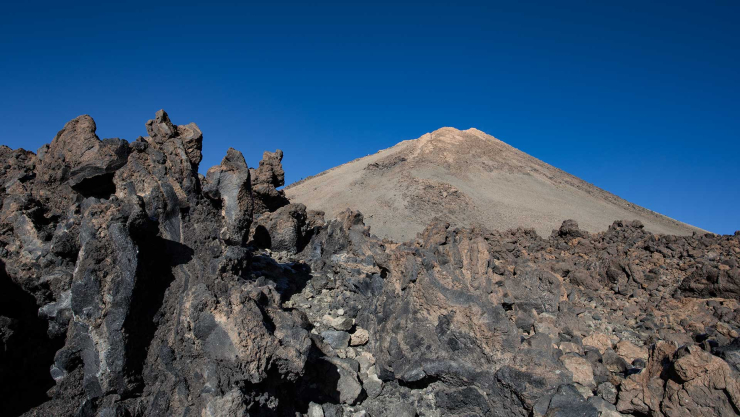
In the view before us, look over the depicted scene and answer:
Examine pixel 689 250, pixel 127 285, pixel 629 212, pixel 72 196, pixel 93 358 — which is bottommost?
pixel 93 358

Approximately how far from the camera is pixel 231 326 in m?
4.14

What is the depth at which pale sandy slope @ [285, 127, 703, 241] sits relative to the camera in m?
31.8

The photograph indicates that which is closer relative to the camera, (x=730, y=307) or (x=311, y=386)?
(x=311, y=386)

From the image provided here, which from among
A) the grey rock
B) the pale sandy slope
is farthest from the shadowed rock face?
the pale sandy slope

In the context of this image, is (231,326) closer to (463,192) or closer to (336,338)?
(336,338)

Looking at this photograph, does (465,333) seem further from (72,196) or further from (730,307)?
(730,307)

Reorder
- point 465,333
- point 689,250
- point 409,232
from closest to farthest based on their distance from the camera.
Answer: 1. point 465,333
2. point 689,250
3. point 409,232

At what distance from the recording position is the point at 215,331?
4148 mm

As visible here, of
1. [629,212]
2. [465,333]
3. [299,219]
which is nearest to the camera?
[465,333]

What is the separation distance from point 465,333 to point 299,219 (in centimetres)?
696

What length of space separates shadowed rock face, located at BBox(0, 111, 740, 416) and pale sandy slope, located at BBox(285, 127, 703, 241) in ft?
66.9

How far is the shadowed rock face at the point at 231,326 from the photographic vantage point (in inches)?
160

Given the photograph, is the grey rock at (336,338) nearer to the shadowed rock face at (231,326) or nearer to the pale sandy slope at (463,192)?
the shadowed rock face at (231,326)

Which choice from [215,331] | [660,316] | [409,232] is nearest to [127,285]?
[215,331]
